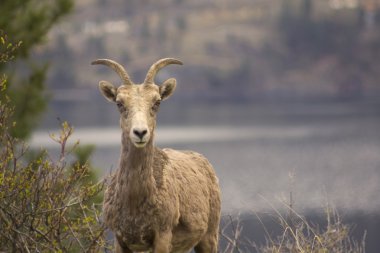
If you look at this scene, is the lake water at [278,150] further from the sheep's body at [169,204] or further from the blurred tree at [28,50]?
the blurred tree at [28,50]

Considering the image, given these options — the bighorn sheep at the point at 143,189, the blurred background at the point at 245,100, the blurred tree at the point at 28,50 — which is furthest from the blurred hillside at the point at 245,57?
the bighorn sheep at the point at 143,189

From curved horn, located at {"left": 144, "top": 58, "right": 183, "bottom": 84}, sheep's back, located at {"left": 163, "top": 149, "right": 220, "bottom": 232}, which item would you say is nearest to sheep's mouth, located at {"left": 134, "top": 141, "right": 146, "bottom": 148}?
curved horn, located at {"left": 144, "top": 58, "right": 183, "bottom": 84}

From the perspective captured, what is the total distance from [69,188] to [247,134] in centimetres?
6809

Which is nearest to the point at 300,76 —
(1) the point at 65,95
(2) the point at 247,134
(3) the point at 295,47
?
(3) the point at 295,47

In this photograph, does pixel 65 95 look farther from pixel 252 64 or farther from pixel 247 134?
pixel 247 134

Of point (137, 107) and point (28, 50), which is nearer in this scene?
point (137, 107)

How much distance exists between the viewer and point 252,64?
18188cm

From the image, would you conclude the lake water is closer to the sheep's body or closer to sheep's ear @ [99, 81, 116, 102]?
the sheep's body

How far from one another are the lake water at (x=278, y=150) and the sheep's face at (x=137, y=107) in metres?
2.56

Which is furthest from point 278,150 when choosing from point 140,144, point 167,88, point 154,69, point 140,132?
point 140,132

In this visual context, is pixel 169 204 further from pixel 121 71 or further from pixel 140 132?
pixel 121 71

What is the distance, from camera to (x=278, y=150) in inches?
2437

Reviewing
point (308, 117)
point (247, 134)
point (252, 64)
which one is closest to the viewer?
point (247, 134)

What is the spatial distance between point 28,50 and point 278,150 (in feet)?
151
